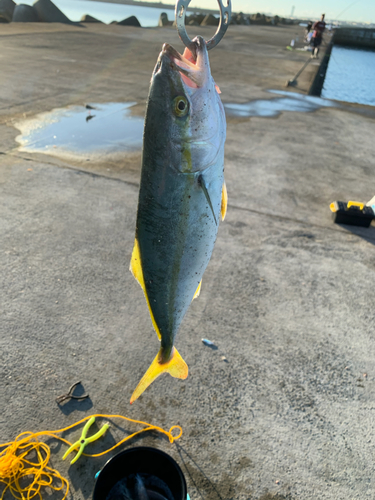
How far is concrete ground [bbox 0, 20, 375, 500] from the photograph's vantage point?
2.70 metres

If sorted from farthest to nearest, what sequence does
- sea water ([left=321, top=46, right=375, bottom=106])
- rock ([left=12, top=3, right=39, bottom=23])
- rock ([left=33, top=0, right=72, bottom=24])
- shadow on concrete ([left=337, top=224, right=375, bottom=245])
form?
rock ([left=33, top=0, right=72, bottom=24])
rock ([left=12, top=3, right=39, bottom=23])
sea water ([left=321, top=46, right=375, bottom=106])
shadow on concrete ([left=337, top=224, right=375, bottom=245])

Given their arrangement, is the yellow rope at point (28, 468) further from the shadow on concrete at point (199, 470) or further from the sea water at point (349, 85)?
the sea water at point (349, 85)

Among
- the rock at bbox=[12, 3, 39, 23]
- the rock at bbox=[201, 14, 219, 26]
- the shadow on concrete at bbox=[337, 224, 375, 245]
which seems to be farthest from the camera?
the rock at bbox=[201, 14, 219, 26]

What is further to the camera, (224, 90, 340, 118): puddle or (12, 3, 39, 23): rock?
(12, 3, 39, 23): rock

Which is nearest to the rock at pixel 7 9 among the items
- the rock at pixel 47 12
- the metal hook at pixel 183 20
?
the rock at pixel 47 12

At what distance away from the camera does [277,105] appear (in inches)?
466

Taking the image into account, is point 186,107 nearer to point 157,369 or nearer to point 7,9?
point 157,369

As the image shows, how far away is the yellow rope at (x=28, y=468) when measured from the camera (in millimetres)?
2418

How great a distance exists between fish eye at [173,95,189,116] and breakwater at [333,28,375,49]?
67830 mm

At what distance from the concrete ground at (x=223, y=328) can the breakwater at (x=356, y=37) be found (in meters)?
62.6

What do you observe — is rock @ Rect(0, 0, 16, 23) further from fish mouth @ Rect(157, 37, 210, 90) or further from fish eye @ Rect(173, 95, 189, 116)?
fish eye @ Rect(173, 95, 189, 116)

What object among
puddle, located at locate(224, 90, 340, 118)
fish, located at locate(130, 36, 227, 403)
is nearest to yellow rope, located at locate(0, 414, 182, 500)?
fish, located at locate(130, 36, 227, 403)

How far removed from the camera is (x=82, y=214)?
17.6 feet

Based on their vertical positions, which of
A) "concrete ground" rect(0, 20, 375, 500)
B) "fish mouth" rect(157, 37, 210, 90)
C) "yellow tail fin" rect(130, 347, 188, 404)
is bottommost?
"concrete ground" rect(0, 20, 375, 500)
